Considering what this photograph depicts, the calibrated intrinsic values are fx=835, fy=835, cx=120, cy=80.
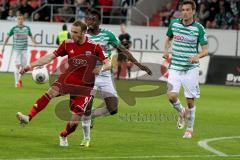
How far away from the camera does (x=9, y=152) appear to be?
13.0 metres

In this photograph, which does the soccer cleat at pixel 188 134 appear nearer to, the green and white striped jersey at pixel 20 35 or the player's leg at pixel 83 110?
the player's leg at pixel 83 110

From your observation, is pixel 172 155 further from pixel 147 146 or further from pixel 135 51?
pixel 135 51

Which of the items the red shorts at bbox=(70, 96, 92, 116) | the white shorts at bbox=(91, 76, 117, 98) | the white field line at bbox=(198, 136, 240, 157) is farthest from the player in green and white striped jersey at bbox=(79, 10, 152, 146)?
the red shorts at bbox=(70, 96, 92, 116)

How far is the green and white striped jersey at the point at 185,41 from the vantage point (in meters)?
16.1

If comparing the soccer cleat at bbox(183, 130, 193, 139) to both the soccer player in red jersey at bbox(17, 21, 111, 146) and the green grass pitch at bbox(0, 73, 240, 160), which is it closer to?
the green grass pitch at bbox(0, 73, 240, 160)

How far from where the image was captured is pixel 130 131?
16.9 m

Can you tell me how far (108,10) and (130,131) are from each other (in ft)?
79.1

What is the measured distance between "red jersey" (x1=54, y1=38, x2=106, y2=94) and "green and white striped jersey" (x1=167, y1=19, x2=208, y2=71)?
2778 millimetres

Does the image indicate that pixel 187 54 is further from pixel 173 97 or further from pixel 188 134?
pixel 188 134

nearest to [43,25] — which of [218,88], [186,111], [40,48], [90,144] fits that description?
[40,48]

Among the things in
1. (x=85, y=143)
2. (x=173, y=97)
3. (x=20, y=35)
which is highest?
(x=20, y=35)

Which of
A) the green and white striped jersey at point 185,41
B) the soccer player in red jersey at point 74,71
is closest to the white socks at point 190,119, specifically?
the green and white striped jersey at point 185,41

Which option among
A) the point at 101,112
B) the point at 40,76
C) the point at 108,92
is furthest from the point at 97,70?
the point at 40,76

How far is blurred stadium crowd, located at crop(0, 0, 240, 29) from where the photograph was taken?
124ft
